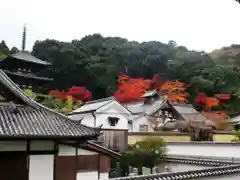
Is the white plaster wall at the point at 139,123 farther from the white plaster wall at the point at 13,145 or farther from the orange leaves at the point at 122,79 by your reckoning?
the white plaster wall at the point at 13,145

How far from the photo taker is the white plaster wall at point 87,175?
10.7 m

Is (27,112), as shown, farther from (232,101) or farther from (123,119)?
(232,101)

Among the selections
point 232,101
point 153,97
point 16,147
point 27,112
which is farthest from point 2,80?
point 232,101

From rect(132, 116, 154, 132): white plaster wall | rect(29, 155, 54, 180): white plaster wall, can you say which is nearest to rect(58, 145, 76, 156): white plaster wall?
rect(29, 155, 54, 180): white plaster wall

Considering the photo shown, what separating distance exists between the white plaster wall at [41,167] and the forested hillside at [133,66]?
1352 inches

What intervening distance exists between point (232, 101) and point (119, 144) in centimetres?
2830

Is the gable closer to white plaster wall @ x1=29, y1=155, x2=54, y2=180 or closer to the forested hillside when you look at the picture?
white plaster wall @ x1=29, y1=155, x2=54, y2=180

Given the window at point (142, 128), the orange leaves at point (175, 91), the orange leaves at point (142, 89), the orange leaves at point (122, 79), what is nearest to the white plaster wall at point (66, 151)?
the window at point (142, 128)

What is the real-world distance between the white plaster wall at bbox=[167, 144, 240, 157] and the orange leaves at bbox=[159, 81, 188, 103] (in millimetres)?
21203

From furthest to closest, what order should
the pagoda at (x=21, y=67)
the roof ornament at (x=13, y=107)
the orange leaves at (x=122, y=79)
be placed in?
1. the orange leaves at (x=122, y=79)
2. the pagoda at (x=21, y=67)
3. the roof ornament at (x=13, y=107)

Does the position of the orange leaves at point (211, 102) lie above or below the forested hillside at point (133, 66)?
below

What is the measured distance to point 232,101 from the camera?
41969 millimetres

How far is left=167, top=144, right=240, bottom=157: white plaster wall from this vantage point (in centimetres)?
1560

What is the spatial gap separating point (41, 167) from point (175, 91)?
113 feet
